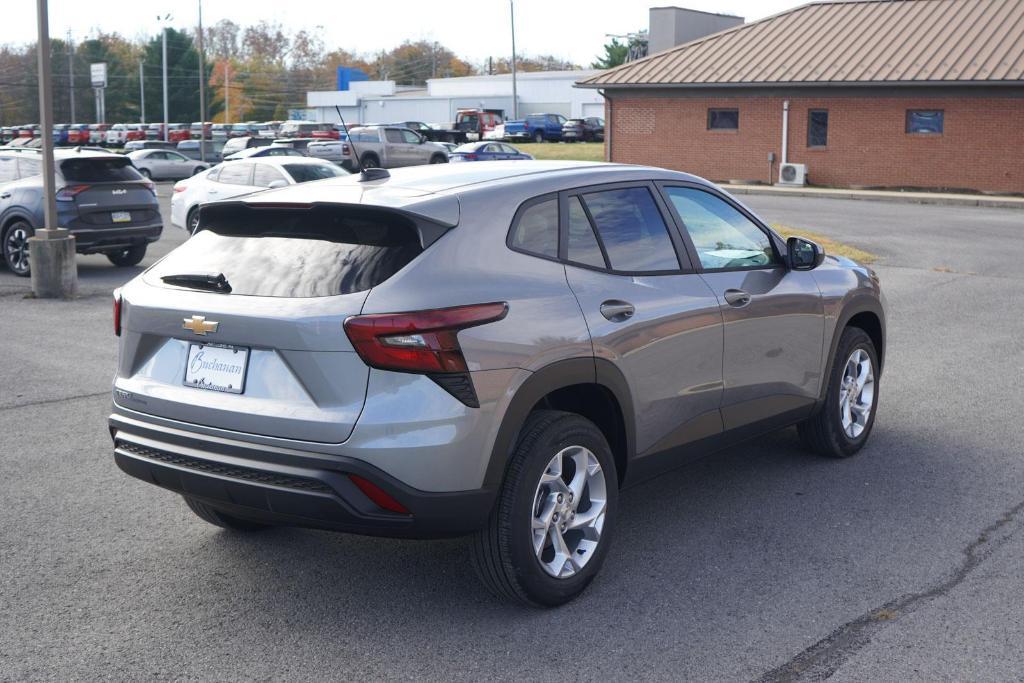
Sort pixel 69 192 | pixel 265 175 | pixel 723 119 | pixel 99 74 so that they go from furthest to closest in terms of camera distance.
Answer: pixel 99 74 → pixel 723 119 → pixel 265 175 → pixel 69 192

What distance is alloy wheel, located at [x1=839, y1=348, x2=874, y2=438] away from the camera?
6762 mm

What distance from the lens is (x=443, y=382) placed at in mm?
4105

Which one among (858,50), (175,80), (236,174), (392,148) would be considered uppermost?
(175,80)

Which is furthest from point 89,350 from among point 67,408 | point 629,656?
point 629,656

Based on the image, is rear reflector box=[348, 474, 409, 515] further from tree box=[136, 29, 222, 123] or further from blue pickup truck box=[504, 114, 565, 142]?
tree box=[136, 29, 222, 123]

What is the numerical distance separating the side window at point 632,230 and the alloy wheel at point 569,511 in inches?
35.7

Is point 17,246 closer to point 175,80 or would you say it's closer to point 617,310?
point 617,310

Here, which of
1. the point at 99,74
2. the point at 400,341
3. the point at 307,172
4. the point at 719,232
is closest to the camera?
the point at 400,341

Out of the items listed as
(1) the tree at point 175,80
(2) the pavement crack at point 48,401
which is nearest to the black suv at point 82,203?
(2) the pavement crack at point 48,401

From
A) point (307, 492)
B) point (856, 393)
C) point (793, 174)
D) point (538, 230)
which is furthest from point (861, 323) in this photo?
Answer: point (793, 174)

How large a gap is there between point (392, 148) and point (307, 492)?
38902 mm

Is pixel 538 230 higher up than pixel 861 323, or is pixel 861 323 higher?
pixel 538 230

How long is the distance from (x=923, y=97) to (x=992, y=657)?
3336cm

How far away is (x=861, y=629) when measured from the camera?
14.3 feet
